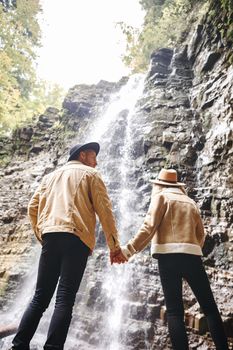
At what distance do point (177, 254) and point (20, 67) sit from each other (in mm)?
17759

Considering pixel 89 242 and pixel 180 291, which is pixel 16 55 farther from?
pixel 180 291

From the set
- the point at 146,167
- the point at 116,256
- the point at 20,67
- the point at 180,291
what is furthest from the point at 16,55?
the point at 180,291

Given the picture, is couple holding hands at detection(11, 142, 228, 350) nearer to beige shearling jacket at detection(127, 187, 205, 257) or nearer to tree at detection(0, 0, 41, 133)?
beige shearling jacket at detection(127, 187, 205, 257)

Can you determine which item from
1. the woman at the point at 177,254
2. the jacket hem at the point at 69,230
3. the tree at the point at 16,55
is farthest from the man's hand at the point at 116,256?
the tree at the point at 16,55

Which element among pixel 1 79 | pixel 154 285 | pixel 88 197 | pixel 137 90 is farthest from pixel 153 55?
pixel 88 197

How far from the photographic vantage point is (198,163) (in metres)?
7.45

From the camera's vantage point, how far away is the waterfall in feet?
17.0

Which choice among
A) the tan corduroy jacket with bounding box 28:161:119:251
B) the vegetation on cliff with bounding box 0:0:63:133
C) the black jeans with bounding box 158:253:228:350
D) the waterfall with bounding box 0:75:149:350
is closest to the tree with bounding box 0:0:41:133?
the vegetation on cliff with bounding box 0:0:63:133

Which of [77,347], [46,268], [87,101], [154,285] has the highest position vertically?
[87,101]

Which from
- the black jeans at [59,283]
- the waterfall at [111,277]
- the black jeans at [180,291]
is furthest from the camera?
the waterfall at [111,277]

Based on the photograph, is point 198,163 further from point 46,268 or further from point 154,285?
point 46,268

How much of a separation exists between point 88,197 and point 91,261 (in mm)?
4013

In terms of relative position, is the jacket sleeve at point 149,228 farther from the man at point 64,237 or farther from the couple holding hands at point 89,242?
the man at point 64,237

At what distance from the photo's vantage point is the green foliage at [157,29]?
1371 cm
